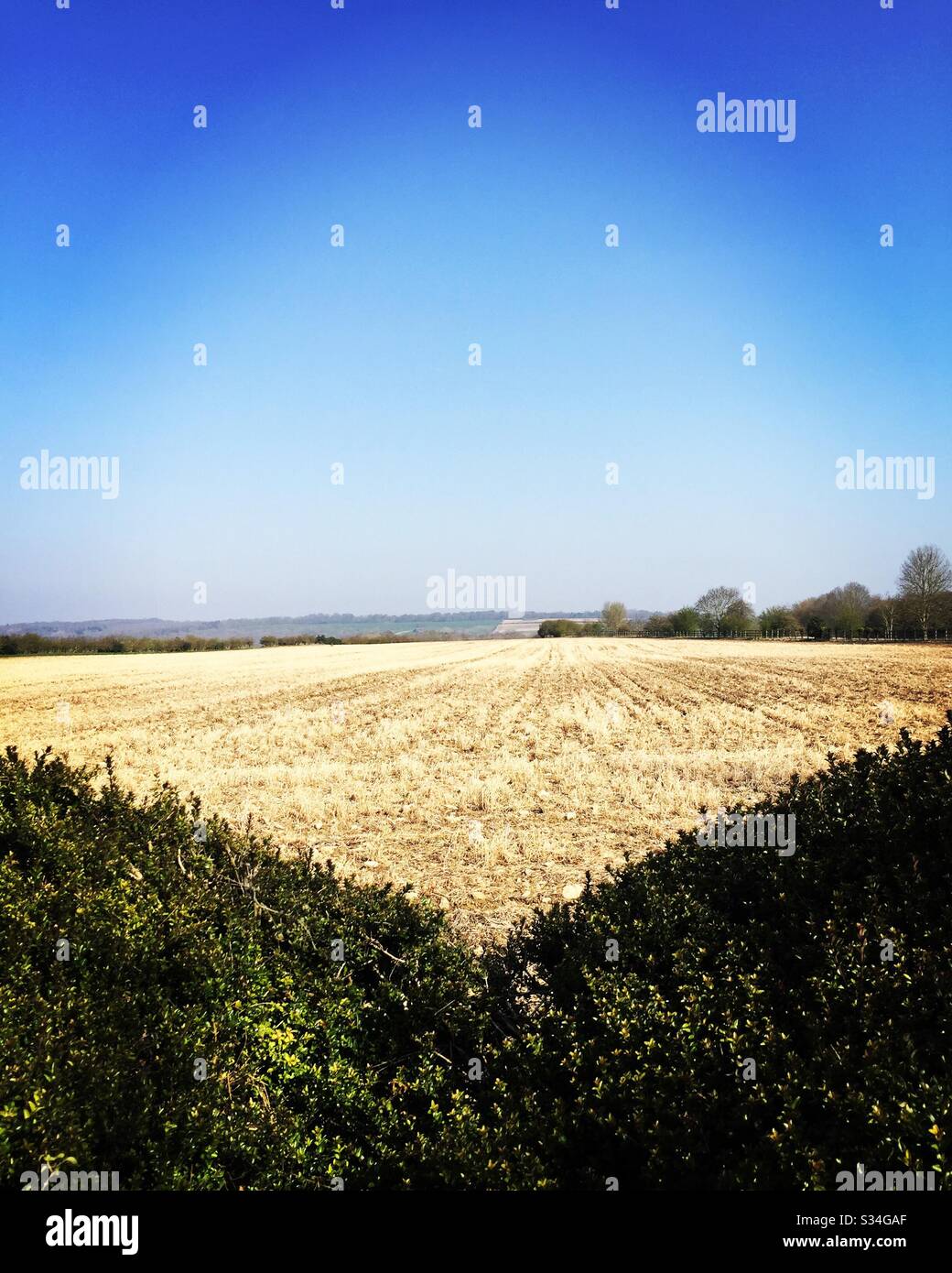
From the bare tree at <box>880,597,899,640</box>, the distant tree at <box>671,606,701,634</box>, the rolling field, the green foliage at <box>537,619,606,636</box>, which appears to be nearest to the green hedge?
the rolling field

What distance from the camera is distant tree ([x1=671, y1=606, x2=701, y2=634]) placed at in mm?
107625

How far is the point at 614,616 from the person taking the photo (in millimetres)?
145375

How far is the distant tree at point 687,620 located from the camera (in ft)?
353

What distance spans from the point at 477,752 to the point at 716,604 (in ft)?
329

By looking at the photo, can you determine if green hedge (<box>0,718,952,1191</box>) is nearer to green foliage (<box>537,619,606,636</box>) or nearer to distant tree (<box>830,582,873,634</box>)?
distant tree (<box>830,582,873,634</box>)

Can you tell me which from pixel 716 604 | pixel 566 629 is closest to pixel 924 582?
pixel 716 604

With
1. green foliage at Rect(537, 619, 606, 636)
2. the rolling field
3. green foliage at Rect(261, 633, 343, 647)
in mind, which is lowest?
the rolling field

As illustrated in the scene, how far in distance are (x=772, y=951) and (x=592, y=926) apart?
3.08 feet
